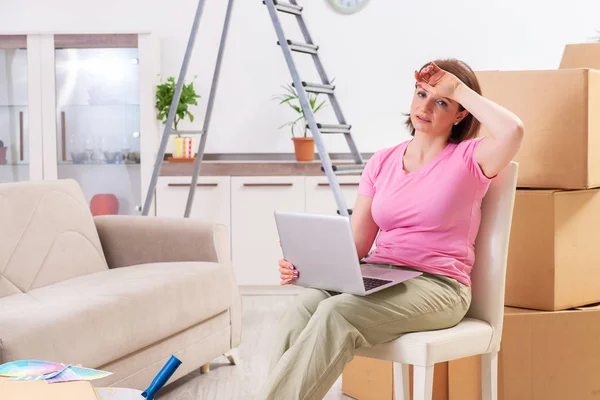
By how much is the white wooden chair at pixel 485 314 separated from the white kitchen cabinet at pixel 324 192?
259 cm

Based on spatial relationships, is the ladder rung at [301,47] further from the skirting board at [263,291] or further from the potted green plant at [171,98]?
the skirting board at [263,291]

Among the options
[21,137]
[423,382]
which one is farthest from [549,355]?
[21,137]

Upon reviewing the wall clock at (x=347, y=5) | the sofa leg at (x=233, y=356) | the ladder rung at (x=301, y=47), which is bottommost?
the sofa leg at (x=233, y=356)

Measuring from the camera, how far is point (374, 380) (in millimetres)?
2770

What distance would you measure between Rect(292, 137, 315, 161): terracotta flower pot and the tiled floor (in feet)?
4.15

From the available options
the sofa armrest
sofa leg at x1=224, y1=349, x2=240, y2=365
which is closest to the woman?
the sofa armrest

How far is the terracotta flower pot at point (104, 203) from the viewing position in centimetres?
506

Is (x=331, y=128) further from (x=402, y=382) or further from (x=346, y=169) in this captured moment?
(x=402, y=382)

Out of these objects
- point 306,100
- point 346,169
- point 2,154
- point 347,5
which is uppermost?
point 347,5

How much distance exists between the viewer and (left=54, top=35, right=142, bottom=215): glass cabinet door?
4996 mm

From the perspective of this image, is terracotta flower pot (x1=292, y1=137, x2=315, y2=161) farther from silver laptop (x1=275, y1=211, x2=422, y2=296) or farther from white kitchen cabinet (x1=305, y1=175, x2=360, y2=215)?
silver laptop (x1=275, y1=211, x2=422, y2=296)

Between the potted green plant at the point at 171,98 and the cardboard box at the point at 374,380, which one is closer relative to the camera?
the cardboard box at the point at 374,380

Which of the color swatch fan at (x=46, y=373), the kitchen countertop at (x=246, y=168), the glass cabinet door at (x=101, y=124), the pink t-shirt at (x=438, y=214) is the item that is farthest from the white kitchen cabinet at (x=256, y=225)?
the color swatch fan at (x=46, y=373)

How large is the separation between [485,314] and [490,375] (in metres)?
0.16
